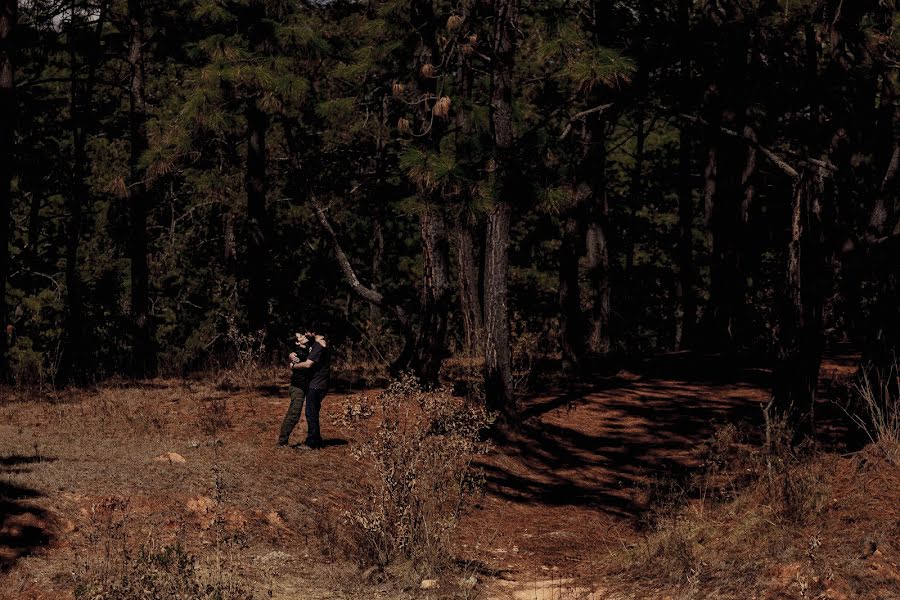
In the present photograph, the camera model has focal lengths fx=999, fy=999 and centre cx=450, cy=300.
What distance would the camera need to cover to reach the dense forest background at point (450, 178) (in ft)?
36.3

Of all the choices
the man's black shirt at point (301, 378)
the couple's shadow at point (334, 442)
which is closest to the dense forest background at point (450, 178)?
the man's black shirt at point (301, 378)

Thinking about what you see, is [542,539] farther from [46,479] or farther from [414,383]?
[46,479]

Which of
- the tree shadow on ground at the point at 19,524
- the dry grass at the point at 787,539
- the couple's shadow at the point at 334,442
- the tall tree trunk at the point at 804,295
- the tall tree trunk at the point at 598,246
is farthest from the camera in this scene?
the tall tree trunk at the point at 598,246

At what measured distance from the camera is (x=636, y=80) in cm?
1212

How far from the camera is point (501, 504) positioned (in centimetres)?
1105

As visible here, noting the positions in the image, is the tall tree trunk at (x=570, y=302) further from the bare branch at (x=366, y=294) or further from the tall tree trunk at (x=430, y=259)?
the bare branch at (x=366, y=294)

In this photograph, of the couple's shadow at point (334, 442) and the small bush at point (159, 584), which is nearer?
the small bush at point (159, 584)

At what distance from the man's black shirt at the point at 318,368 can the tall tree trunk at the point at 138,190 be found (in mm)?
8215

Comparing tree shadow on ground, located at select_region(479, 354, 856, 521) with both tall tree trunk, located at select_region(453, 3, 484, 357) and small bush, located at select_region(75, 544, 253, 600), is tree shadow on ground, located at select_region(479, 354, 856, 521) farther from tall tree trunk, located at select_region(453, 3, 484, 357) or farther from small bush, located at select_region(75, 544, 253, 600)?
small bush, located at select_region(75, 544, 253, 600)

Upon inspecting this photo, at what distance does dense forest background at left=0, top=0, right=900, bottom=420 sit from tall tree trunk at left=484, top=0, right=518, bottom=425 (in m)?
0.03

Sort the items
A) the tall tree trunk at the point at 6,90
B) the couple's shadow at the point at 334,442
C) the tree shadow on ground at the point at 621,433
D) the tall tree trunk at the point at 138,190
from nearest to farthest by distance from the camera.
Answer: the tree shadow on ground at the point at 621,433
the couple's shadow at the point at 334,442
the tall tree trunk at the point at 6,90
the tall tree trunk at the point at 138,190

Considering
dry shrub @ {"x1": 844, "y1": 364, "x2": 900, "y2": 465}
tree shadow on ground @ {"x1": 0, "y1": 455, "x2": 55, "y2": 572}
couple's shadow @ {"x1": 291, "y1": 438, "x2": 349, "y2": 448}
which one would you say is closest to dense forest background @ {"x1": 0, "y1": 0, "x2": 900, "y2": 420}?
dry shrub @ {"x1": 844, "y1": 364, "x2": 900, "y2": 465}

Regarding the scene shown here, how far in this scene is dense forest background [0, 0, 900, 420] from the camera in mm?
11055

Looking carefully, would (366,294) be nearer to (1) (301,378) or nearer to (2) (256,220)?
(1) (301,378)
